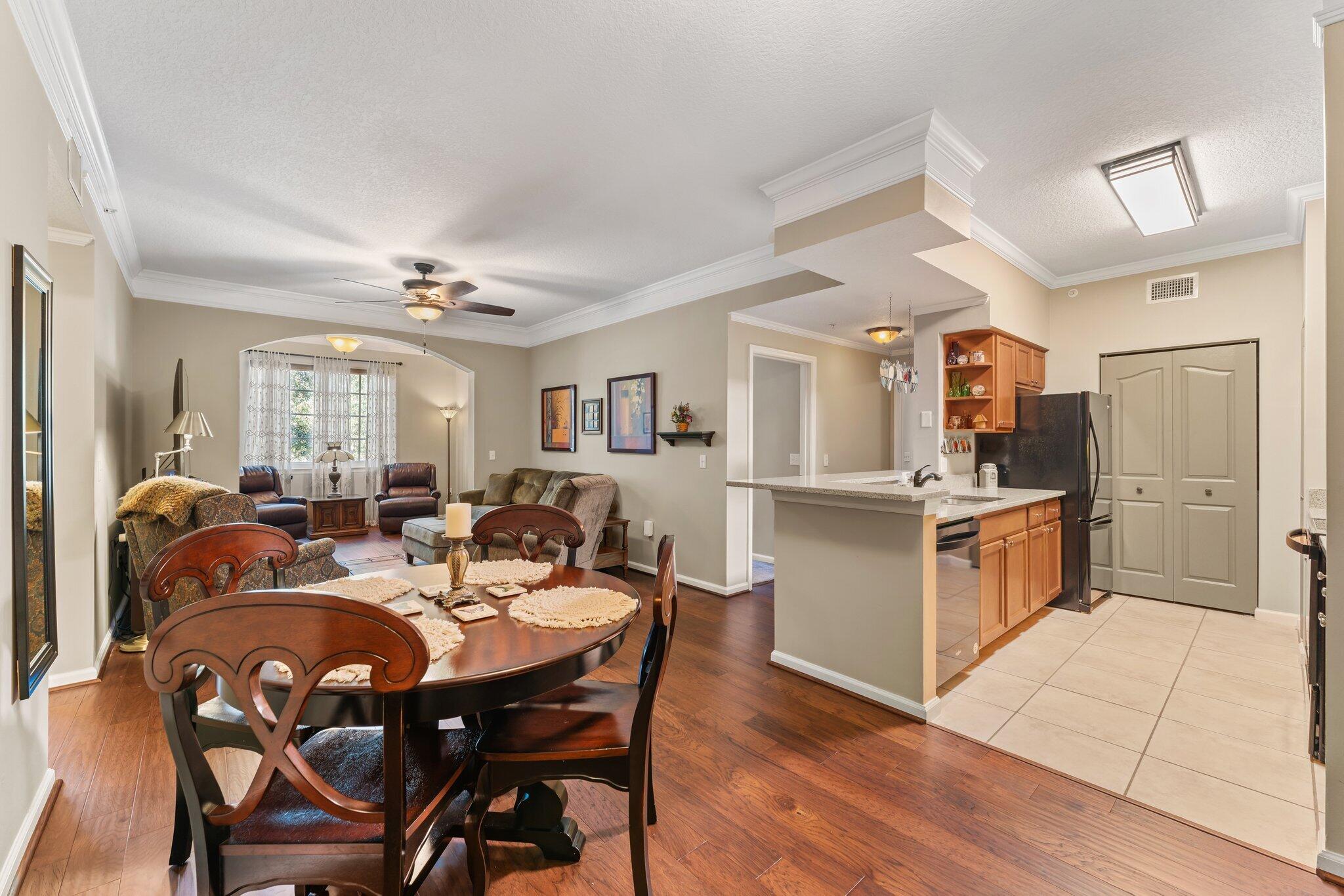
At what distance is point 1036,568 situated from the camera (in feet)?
12.7

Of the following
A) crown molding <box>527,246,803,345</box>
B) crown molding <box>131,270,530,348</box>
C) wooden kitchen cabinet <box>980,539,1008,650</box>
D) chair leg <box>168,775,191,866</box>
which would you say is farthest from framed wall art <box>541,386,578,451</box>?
chair leg <box>168,775,191,866</box>

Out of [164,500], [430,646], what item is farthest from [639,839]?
[164,500]

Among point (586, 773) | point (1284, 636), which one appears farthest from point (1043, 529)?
point (586, 773)

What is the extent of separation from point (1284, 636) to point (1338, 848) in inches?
105

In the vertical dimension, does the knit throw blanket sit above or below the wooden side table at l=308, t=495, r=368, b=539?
above

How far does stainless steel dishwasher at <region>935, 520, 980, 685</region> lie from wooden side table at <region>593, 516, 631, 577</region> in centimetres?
304

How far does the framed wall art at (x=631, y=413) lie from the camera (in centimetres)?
518

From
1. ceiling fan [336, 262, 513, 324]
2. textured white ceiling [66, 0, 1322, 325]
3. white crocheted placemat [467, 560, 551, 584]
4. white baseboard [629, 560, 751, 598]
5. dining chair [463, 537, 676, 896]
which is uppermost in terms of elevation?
textured white ceiling [66, 0, 1322, 325]

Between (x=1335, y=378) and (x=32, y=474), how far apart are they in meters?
3.88

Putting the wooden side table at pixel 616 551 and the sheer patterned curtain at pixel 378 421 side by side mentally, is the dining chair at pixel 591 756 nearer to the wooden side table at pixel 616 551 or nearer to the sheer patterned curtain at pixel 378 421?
the wooden side table at pixel 616 551

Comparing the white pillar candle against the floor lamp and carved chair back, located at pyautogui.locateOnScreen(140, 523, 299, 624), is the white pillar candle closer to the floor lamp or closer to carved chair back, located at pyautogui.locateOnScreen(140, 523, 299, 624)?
carved chair back, located at pyautogui.locateOnScreen(140, 523, 299, 624)

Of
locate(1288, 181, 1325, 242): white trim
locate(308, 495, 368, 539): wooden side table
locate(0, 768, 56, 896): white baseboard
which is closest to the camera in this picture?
locate(0, 768, 56, 896): white baseboard

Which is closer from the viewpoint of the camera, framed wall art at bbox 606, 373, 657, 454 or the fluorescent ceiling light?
the fluorescent ceiling light

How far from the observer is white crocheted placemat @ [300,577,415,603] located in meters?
1.82
